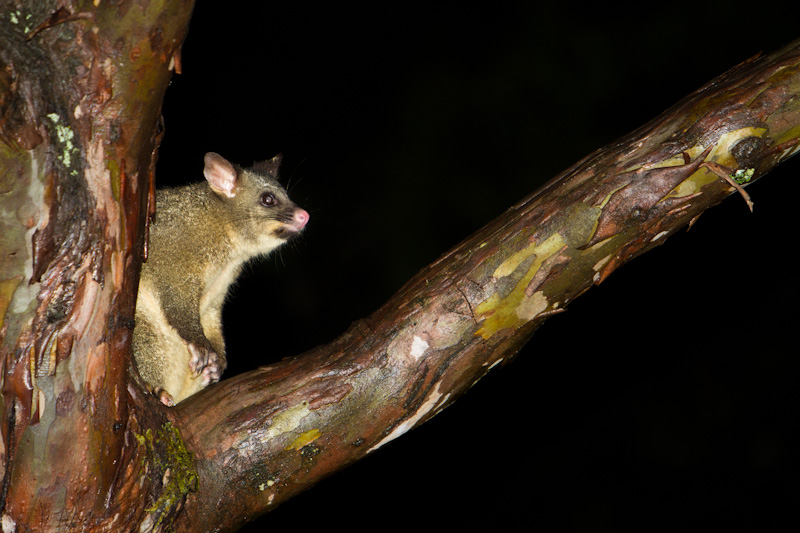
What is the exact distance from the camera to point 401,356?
2.66 m

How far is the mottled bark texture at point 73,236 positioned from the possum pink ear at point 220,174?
196 centimetres

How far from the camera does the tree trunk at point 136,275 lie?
1.93 m

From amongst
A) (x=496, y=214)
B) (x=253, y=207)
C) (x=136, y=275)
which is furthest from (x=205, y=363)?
(x=496, y=214)

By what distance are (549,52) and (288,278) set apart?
13.4 feet

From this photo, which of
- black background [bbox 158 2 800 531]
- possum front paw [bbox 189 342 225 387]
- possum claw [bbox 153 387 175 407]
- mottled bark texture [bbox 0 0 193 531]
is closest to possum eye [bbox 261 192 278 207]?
possum front paw [bbox 189 342 225 387]

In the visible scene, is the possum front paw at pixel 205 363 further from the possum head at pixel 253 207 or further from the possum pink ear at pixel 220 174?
the possum pink ear at pixel 220 174

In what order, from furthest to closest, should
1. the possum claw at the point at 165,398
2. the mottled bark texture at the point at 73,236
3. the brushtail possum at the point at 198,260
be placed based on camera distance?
the brushtail possum at the point at 198,260, the possum claw at the point at 165,398, the mottled bark texture at the point at 73,236

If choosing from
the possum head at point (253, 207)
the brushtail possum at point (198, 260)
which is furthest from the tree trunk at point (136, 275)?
the possum head at point (253, 207)

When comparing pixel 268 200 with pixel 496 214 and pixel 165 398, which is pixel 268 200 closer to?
pixel 165 398

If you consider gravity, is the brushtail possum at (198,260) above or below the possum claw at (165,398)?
above

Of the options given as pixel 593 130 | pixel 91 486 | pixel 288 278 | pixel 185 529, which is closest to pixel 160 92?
pixel 91 486

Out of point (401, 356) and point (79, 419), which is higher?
point (79, 419)

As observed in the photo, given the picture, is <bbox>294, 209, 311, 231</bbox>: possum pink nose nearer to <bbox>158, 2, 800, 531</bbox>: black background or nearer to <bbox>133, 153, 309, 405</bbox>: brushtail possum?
<bbox>133, 153, 309, 405</bbox>: brushtail possum

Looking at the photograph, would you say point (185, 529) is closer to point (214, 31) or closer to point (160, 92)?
point (160, 92)
